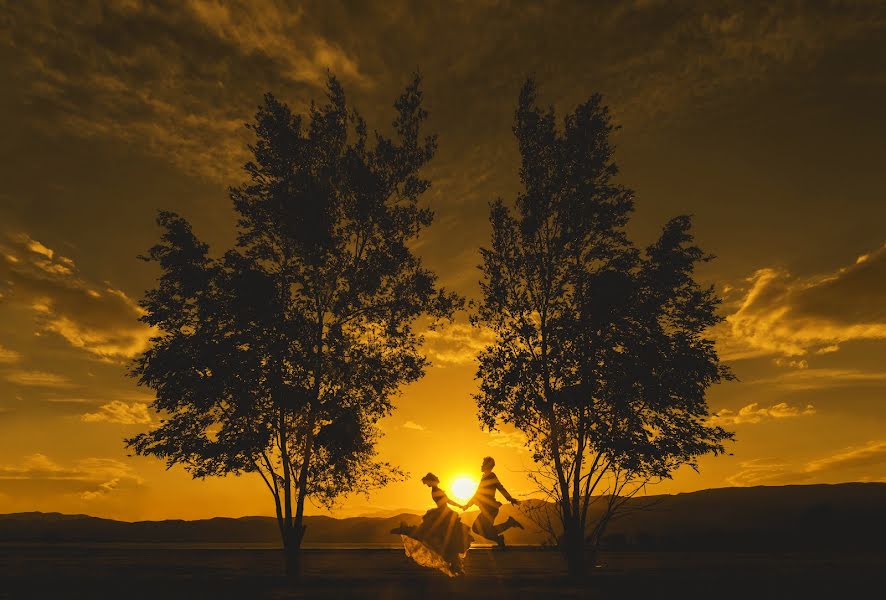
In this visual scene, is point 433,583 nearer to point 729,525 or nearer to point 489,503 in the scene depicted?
point 489,503

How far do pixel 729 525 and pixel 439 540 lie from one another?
101 m

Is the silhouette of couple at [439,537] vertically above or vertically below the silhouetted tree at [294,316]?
below

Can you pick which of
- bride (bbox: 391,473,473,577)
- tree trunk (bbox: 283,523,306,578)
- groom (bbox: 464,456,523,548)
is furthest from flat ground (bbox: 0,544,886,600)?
groom (bbox: 464,456,523,548)

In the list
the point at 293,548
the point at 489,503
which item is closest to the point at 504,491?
the point at 489,503

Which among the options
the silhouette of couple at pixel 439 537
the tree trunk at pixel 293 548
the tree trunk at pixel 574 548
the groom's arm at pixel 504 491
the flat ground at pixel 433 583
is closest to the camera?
the groom's arm at pixel 504 491

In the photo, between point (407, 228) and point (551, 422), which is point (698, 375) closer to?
point (551, 422)

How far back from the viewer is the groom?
49.0 feet

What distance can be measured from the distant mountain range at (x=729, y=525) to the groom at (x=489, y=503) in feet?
7.35

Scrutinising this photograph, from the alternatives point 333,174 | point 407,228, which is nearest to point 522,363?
point 407,228

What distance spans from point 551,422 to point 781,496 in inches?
5844

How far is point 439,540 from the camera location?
17172mm

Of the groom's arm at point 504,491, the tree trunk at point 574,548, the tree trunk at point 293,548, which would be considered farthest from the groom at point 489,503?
the tree trunk at point 293,548

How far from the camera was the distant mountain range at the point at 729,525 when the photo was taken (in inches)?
2356

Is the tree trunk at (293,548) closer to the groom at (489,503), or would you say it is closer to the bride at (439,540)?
the bride at (439,540)
